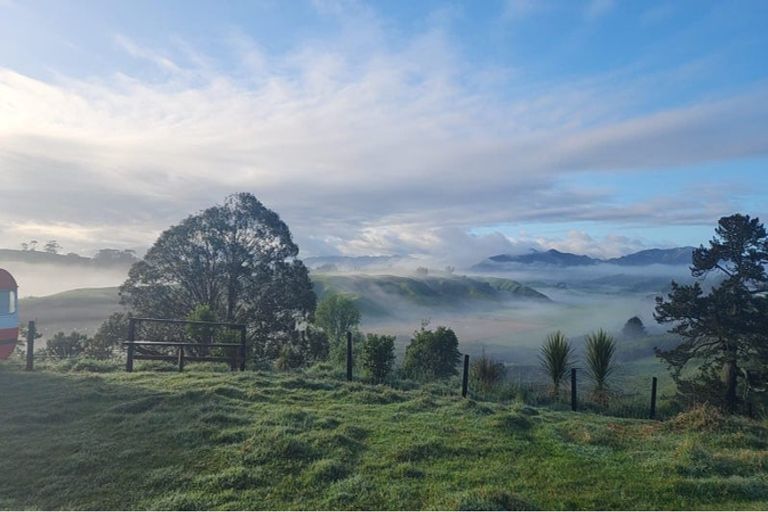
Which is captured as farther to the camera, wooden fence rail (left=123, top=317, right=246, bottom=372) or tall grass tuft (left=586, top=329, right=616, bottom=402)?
tall grass tuft (left=586, top=329, right=616, bottom=402)

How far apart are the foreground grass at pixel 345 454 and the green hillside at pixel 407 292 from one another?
325 feet

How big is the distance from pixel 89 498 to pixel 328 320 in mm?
30694

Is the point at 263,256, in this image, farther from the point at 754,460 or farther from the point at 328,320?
the point at 754,460

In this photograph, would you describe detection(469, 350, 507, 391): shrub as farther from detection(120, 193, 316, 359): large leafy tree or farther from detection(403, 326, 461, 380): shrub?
detection(120, 193, 316, 359): large leafy tree

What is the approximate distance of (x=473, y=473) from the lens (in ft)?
22.7

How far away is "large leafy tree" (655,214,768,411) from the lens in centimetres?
1551

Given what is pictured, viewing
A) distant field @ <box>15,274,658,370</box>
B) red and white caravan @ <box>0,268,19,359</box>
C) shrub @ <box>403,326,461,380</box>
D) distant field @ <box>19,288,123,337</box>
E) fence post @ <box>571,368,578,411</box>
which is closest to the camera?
fence post @ <box>571,368,578,411</box>

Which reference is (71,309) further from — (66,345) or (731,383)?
(731,383)

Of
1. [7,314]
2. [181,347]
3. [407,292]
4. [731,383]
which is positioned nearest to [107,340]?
[7,314]

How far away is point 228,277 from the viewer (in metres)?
26.2

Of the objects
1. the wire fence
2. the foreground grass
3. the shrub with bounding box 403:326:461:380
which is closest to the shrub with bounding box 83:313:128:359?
the shrub with bounding box 403:326:461:380

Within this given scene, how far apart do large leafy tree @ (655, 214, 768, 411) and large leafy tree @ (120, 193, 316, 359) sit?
54.6 feet

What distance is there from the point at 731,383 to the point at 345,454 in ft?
44.8

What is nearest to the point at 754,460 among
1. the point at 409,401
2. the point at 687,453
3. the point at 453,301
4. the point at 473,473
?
the point at 687,453
